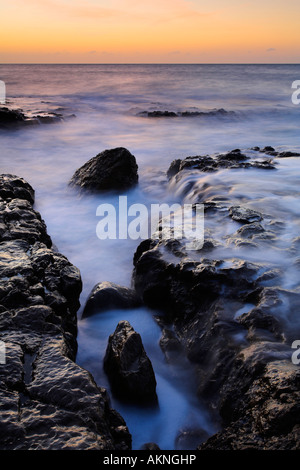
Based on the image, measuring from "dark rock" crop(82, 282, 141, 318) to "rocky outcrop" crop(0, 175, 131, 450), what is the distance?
0.41 metres

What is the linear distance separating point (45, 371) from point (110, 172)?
5425 mm

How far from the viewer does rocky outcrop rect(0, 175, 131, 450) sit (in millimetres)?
1802

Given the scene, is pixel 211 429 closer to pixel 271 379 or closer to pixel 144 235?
pixel 271 379

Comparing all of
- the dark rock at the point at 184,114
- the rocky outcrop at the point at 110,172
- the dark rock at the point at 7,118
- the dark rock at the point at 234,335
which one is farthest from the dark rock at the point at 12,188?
the dark rock at the point at 184,114

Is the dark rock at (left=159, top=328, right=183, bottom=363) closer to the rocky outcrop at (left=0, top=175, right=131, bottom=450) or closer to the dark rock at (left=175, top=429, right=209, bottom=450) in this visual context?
the dark rock at (left=175, top=429, right=209, bottom=450)

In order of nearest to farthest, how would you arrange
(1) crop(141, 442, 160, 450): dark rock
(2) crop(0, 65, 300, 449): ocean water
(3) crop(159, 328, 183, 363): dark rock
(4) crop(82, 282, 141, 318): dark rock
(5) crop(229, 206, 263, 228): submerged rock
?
(1) crop(141, 442, 160, 450): dark rock, (2) crop(0, 65, 300, 449): ocean water, (3) crop(159, 328, 183, 363): dark rock, (4) crop(82, 282, 141, 318): dark rock, (5) crop(229, 206, 263, 228): submerged rock

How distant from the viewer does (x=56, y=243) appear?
5.63 m

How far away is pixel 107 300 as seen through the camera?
3.77 metres

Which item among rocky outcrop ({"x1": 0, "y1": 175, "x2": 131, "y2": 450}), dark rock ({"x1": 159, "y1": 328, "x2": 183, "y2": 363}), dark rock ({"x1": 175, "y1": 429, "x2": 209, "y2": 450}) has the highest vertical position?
rocky outcrop ({"x1": 0, "y1": 175, "x2": 131, "y2": 450})

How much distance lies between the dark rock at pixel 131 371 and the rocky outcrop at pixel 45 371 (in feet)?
0.93

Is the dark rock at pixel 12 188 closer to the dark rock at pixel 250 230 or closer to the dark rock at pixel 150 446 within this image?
the dark rock at pixel 250 230

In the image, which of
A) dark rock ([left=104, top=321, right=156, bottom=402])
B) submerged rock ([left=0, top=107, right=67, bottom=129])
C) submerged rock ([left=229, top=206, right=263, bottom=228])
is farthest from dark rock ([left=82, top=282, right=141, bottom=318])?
submerged rock ([left=0, top=107, right=67, bottom=129])

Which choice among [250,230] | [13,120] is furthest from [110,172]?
[13,120]

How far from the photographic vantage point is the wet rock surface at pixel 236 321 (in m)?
2.07
